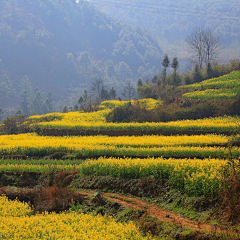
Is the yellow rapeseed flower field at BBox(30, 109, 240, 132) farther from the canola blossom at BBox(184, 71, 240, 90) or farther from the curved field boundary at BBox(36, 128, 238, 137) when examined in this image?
the canola blossom at BBox(184, 71, 240, 90)

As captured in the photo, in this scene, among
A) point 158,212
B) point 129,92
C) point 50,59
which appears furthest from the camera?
point 50,59

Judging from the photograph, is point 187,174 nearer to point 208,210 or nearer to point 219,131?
point 208,210

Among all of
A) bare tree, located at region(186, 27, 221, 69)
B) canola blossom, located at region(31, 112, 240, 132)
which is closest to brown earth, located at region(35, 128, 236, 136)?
canola blossom, located at region(31, 112, 240, 132)

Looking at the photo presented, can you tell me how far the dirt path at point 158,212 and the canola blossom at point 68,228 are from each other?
1.42 meters

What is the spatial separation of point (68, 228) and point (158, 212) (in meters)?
3.40

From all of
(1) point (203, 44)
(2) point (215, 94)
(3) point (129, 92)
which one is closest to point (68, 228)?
(2) point (215, 94)

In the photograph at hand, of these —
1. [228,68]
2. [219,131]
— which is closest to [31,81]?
[228,68]

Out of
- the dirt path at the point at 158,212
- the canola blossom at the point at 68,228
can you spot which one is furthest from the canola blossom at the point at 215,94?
the canola blossom at the point at 68,228

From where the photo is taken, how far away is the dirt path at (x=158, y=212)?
27.1 ft

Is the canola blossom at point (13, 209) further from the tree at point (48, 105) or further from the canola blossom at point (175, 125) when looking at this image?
the tree at point (48, 105)

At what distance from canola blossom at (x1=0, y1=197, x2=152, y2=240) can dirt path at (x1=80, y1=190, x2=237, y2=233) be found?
1.42 m

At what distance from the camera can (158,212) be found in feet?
32.6

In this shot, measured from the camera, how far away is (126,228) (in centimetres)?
798

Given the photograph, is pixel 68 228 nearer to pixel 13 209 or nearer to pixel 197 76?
pixel 13 209
